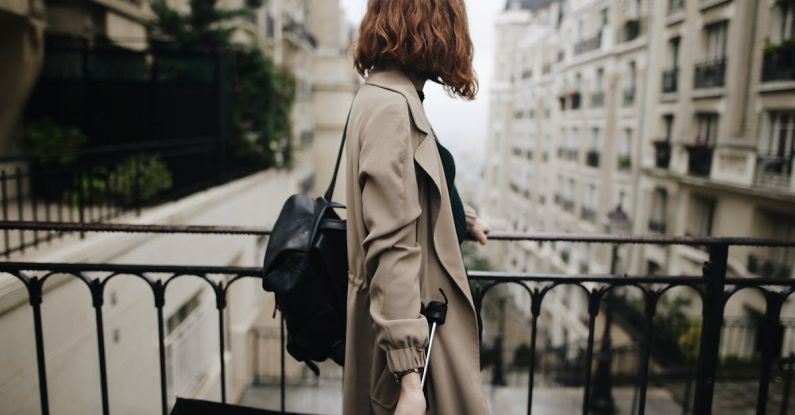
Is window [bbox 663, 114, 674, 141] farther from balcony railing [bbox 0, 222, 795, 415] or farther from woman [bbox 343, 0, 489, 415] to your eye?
woman [bbox 343, 0, 489, 415]

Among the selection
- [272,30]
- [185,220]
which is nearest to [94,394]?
[185,220]

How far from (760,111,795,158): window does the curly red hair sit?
14.8 metres

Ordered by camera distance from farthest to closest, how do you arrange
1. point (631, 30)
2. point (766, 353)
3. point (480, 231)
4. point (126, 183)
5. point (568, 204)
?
point (568, 204) < point (631, 30) < point (126, 183) < point (766, 353) < point (480, 231)

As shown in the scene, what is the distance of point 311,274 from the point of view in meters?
1.61

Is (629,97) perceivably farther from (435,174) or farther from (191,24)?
(435,174)

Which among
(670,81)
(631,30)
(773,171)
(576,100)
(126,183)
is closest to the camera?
(126,183)

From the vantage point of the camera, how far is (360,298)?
1605mm

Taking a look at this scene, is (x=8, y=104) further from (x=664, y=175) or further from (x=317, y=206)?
(x=664, y=175)

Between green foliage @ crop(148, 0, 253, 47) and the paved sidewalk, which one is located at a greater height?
green foliage @ crop(148, 0, 253, 47)

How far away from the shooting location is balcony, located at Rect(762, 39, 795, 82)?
12.8 m

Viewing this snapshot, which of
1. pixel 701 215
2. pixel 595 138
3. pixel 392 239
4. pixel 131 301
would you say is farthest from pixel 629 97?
pixel 392 239

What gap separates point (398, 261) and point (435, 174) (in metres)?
0.29

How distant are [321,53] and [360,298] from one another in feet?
97.6

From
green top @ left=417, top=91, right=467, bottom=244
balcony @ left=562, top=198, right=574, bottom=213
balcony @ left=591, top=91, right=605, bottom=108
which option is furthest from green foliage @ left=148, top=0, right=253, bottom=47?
balcony @ left=562, top=198, right=574, bottom=213
